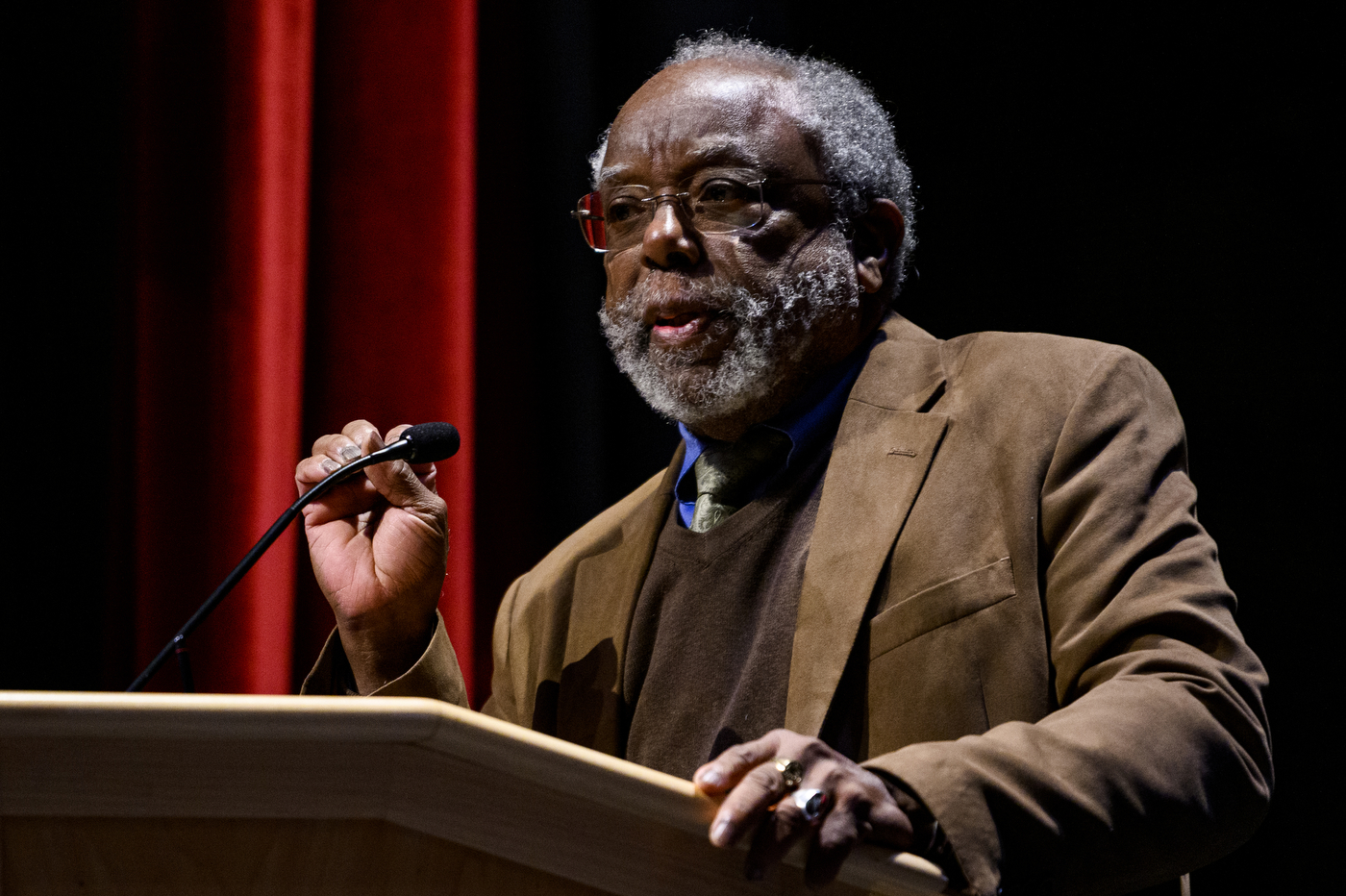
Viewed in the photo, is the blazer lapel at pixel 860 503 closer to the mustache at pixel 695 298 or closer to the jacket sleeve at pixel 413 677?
the mustache at pixel 695 298

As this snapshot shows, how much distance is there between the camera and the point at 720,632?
1639 mm

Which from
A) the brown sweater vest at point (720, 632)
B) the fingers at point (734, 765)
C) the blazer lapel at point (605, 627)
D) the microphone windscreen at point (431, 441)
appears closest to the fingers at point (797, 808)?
the fingers at point (734, 765)

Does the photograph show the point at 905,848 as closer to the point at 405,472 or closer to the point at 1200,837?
the point at 1200,837

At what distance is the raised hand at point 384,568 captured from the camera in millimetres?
1665

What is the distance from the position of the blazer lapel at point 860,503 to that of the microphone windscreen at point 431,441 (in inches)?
18.6

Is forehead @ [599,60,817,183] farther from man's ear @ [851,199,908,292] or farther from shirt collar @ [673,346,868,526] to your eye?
shirt collar @ [673,346,868,526]

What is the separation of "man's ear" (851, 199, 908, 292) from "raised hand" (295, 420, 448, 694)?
31.0 inches

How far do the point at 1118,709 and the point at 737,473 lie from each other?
774mm

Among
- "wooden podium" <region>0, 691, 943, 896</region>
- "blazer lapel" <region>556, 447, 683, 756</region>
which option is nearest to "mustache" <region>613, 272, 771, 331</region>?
"blazer lapel" <region>556, 447, 683, 756</region>

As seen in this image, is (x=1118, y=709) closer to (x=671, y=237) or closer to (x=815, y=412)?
(x=815, y=412)

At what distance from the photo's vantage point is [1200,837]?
1140mm

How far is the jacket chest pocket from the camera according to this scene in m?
1.35

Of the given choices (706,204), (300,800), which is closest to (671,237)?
(706,204)

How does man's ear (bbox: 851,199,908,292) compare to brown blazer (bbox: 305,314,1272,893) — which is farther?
man's ear (bbox: 851,199,908,292)
